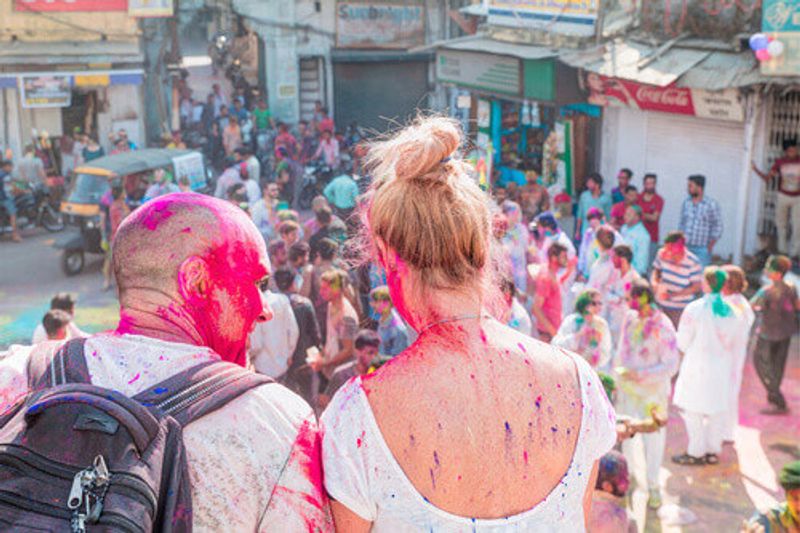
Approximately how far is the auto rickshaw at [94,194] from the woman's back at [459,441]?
1190 cm

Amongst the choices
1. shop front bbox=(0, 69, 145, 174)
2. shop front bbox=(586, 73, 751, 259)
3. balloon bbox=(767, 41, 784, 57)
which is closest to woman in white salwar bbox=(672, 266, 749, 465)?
balloon bbox=(767, 41, 784, 57)

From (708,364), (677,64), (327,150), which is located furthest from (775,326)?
(327,150)

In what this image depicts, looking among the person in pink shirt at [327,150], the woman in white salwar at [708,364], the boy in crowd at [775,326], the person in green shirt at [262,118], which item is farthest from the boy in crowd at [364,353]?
the person in green shirt at [262,118]

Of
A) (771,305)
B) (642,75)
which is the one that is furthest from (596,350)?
(642,75)

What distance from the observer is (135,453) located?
1.68m

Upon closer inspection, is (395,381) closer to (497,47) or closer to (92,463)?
(92,463)

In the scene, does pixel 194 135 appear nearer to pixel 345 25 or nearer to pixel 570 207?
pixel 345 25

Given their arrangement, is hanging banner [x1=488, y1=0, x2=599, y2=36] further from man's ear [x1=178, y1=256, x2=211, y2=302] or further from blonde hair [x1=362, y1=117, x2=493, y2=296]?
man's ear [x1=178, y1=256, x2=211, y2=302]

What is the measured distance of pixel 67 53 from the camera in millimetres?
19797

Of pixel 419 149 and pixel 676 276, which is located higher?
pixel 419 149

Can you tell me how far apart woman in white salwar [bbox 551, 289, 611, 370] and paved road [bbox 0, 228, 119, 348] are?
19.0 ft

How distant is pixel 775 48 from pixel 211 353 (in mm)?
10017

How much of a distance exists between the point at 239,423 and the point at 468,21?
767 inches

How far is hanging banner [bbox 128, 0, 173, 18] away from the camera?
19.9 meters
